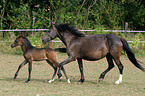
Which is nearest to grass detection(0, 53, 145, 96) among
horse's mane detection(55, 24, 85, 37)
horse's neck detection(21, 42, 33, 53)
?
horse's neck detection(21, 42, 33, 53)

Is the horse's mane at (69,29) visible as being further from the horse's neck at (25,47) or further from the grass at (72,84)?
the grass at (72,84)

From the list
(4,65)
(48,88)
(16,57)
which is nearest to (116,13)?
(16,57)

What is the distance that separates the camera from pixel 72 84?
867 cm

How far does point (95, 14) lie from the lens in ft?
69.3

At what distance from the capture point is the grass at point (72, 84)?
23.6 ft

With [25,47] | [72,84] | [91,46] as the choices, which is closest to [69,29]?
[91,46]

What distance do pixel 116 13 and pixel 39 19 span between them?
18.4ft

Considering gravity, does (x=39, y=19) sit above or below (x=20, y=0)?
below

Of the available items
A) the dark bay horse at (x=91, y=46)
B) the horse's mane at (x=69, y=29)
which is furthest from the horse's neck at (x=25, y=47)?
the horse's mane at (x=69, y=29)

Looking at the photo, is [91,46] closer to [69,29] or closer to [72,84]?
[69,29]

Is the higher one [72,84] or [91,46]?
[91,46]

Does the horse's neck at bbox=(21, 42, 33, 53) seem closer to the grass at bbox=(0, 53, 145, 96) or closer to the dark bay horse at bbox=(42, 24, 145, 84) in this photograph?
the dark bay horse at bbox=(42, 24, 145, 84)

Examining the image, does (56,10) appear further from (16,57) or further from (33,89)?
(33,89)

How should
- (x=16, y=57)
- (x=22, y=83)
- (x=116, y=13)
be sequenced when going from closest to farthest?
(x=22, y=83), (x=16, y=57), (x=116, y=13)
